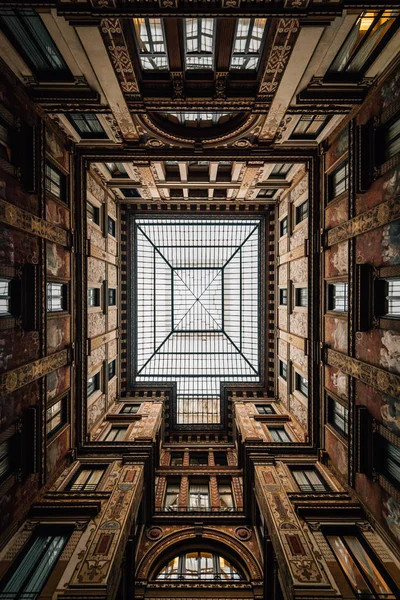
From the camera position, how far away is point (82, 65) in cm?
1103

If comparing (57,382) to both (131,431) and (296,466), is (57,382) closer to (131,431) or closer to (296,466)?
(131,431)

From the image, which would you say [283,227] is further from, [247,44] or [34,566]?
[34,566]

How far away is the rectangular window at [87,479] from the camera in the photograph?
14.1m

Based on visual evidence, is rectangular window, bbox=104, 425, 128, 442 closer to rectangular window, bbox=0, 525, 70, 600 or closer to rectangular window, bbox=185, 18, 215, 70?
rectangular window, bbox=0, 525, 70, 600

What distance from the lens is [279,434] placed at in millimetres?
19453

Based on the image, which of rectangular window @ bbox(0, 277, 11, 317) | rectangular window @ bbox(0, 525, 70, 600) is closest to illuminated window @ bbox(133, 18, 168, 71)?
rectangular window @ bbox(0, 277, 11, 317)

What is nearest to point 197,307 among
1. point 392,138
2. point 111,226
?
point 111,226

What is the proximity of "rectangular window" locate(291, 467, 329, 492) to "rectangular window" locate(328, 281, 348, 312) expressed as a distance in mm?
8266

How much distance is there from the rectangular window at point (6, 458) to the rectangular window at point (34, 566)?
2.68m

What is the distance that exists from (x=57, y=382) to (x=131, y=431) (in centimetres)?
689

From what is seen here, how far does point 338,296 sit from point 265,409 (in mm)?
11873

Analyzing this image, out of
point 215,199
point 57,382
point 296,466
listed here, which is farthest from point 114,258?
point 296,466

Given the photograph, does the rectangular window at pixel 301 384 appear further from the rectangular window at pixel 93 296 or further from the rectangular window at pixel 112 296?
the rectangular window at pixel 112 296

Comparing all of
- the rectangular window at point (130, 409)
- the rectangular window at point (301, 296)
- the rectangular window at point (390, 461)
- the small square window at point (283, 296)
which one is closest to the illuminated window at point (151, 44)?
the rectangular window at point (301, 296)
